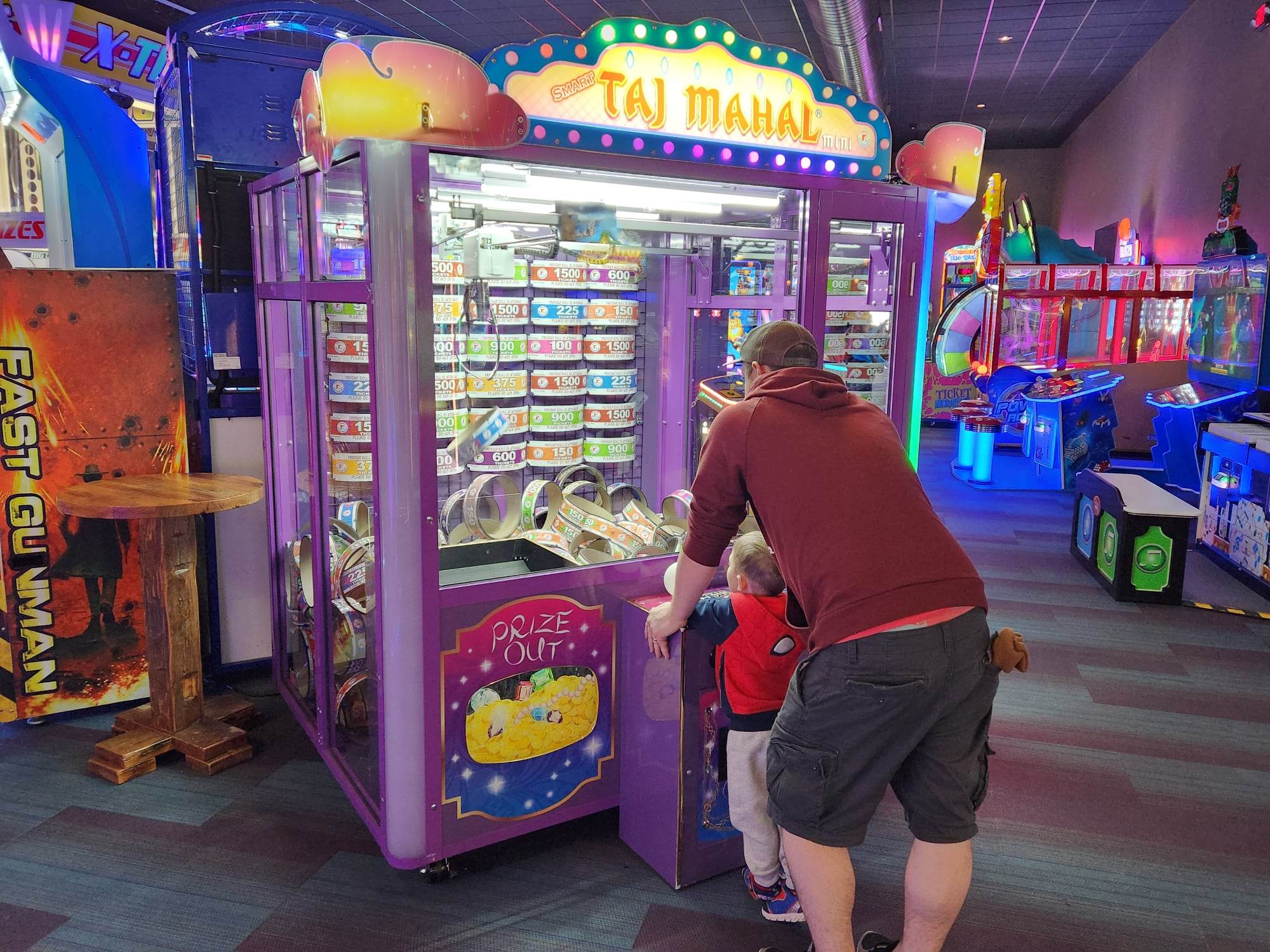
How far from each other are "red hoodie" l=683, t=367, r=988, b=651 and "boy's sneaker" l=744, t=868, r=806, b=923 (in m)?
0.80

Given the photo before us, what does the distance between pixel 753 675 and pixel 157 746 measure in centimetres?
208

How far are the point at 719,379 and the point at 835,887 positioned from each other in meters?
2.09

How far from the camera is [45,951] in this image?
2127 mm

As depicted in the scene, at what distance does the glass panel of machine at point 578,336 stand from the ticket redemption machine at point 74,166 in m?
3.74

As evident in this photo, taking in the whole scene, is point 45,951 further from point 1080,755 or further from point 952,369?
point 952,369

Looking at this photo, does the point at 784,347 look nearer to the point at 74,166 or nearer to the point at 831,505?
the point at 831,505

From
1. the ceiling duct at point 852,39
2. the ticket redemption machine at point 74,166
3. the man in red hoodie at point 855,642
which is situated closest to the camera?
the man in red hoodie at point 855,642

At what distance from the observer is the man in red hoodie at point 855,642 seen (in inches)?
67.4

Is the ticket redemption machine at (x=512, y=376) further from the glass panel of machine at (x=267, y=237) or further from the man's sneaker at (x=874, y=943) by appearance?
the man's sneaker at (x=874, y=943)

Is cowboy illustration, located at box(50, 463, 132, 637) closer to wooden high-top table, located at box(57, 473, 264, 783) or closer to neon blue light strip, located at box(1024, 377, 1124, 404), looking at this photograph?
wooden high-top table, located at box(57, 473, 264, 783)

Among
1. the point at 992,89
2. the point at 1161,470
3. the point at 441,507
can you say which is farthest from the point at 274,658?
the point at 992,89

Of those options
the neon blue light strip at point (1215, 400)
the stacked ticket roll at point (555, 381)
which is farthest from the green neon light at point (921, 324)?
the neon blue light strip at point (1215, 400)

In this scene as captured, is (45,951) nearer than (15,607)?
Yes

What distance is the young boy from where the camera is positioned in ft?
6.93
